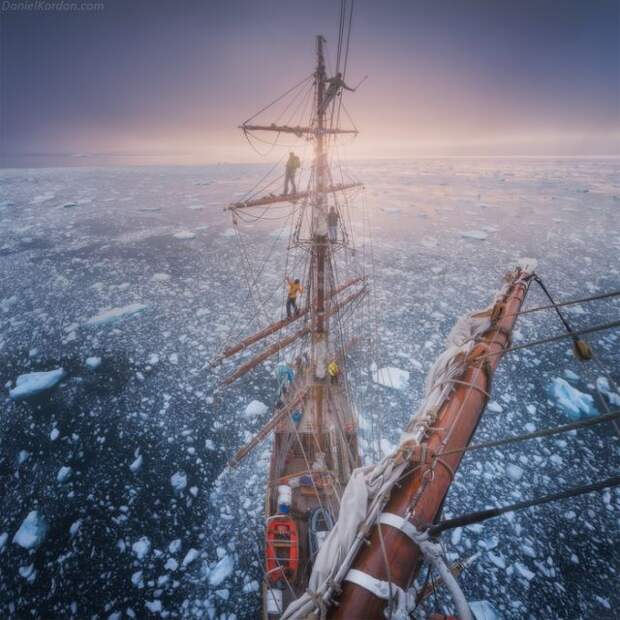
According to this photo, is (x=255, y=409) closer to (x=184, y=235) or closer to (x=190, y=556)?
(x=190, y=556)

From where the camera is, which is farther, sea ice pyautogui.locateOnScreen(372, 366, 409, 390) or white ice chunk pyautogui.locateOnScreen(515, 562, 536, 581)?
sea ice pyautogui.locateOnScreen(372, 366, 409, 390)

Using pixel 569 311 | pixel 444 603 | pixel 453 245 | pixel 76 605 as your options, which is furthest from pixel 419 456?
pixel 453 245

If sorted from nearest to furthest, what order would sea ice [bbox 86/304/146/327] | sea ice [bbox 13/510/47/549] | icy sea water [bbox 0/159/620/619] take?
icy sea water [bbox 0/159/620/619], sea ice [bbox 13/510/47/549], sea ice [bbox 86/304/146/327]

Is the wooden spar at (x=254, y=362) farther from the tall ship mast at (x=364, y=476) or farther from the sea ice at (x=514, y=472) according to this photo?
the sea ice at (x=514, y=472)

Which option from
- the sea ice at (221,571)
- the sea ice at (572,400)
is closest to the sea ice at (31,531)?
the sea ice at (221,571)

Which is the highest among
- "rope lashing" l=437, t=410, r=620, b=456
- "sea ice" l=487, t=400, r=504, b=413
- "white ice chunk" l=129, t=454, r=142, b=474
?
"rope lashing" l=437, t=410, r=620, b=456

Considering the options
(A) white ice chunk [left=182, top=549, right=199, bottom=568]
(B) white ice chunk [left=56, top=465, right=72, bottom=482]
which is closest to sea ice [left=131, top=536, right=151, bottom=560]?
(A) white ice chunk [left=182, top=549, right=199, bottom=568]

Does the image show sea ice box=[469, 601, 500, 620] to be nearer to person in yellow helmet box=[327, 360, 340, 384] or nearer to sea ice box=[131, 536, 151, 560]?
person in yellow helmet box=[327, 360, 340, 384]

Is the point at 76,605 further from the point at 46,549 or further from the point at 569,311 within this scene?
the point at 569,311
